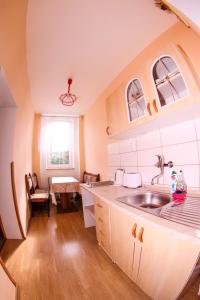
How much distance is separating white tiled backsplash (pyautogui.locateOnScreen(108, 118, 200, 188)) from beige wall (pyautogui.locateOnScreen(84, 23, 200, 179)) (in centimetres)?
38

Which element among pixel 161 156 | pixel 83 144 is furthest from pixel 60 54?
pixel 83 144

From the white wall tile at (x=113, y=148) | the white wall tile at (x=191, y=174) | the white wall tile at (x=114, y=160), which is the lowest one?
the white wall tile at (x=191, y=174)

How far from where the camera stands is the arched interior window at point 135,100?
4.69ft

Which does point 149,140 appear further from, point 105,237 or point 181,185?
point 105,237

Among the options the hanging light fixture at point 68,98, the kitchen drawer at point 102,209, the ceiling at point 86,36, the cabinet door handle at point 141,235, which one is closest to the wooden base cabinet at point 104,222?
the kitchen drawer at point 102,209

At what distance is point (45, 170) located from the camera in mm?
4121

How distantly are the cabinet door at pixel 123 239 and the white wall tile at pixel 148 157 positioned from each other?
0.72 meters

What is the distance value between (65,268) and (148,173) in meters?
1.37

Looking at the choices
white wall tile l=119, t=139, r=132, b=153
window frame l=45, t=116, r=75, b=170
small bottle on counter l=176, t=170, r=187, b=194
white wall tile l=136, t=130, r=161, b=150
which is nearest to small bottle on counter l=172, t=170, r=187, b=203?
small bottle on counter l=176, t=170, r=187, b=194

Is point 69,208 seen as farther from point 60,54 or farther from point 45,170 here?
point 60,54

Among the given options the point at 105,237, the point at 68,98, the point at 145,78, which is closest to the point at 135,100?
the point at 145,78

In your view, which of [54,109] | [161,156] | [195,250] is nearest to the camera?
[195,250]

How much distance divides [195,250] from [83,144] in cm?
395

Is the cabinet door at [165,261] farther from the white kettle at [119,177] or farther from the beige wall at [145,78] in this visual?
the white kettle at [119,177]
